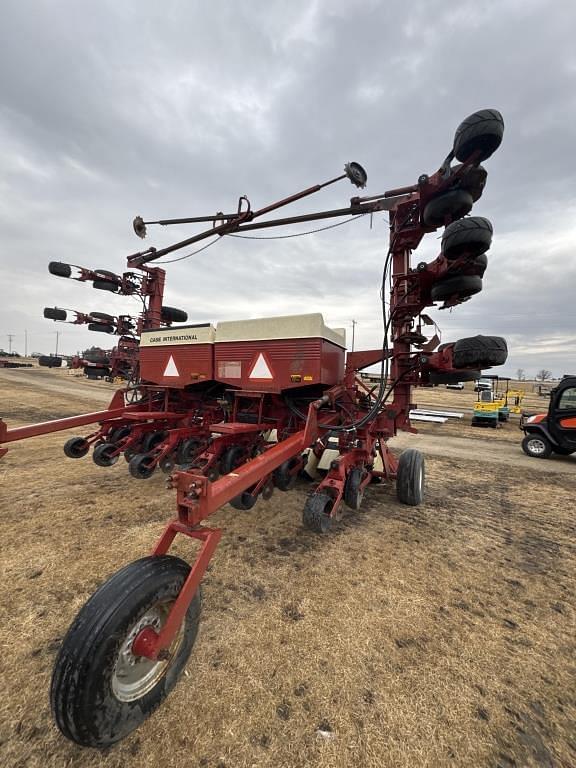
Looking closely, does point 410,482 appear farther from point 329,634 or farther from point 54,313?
point 54,313

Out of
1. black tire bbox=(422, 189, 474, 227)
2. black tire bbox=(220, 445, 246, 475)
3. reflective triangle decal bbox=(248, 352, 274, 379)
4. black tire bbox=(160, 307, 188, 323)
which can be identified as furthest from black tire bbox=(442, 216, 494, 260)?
black tire bbox=(160, 307, 188, 323)

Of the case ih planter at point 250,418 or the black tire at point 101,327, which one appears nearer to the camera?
the case ih planter at point 250,418

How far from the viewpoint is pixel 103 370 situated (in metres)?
11.0

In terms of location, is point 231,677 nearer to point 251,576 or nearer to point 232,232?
point 251,576

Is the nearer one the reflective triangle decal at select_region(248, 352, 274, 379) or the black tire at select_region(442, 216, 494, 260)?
the black tire at select_region(442, 216, 494, 260)

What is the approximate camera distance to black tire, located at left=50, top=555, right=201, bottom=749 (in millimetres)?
1450

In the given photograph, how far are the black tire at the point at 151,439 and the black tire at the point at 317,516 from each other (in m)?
→ 3.34

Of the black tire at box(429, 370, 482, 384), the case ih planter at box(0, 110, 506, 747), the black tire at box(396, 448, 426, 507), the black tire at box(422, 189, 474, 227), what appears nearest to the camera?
the case ih planter at box(0, 110, 506, 747)

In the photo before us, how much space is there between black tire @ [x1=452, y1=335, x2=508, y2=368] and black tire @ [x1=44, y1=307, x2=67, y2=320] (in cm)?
1073

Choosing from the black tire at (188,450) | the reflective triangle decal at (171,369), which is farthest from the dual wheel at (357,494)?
the reflective triangle decal at (171,369)

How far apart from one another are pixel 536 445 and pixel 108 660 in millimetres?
11769

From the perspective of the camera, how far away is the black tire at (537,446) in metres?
9.48

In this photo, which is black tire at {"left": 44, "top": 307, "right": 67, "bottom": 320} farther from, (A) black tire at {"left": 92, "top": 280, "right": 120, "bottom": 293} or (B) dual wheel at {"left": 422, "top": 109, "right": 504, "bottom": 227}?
(B) dual wheel at {"left": 422, "top": 109, "right": 504, "bottom": 227}

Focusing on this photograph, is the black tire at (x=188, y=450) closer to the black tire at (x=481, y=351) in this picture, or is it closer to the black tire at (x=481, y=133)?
the black tire at (x=481, y=351)
